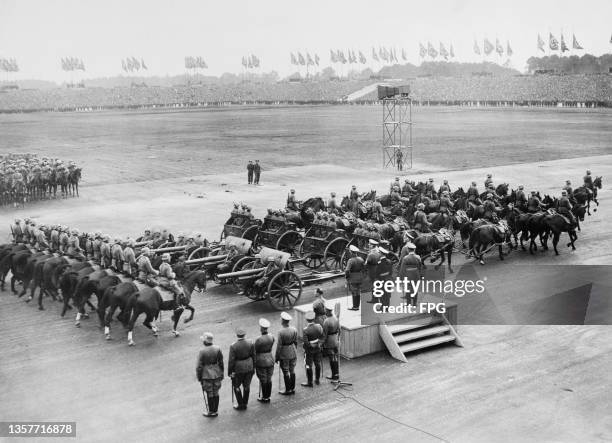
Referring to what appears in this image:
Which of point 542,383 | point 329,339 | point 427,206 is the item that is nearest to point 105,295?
point 329,339

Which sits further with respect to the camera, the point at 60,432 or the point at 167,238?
the point at 167,238

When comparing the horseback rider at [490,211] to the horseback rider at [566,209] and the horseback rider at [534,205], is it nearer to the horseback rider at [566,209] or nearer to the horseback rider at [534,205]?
the horseback rider at [534,205]

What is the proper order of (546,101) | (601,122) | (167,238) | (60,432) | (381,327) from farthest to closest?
(546,101) < (601,122) < (167,238) < (381,327) < (60,432)

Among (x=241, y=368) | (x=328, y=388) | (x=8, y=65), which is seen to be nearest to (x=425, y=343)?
(x=328, y=388)

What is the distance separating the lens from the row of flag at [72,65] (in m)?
128

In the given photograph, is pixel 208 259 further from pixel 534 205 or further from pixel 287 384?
pixel 534 205

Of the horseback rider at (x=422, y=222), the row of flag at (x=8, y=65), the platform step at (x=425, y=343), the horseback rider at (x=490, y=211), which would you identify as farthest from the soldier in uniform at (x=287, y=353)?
the row of flag at (x=8, y=65)

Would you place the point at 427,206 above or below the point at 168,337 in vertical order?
above

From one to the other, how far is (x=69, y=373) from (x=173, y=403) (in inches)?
81.9

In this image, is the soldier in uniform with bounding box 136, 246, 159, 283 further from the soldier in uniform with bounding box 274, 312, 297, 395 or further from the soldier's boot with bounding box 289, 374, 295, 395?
the soldier's boot with bounding box 289, 374, 295, 395

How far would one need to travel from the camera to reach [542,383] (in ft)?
32.9

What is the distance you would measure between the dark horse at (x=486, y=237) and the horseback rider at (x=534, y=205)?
1.71 m

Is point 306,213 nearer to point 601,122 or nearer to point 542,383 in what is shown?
point 542,383

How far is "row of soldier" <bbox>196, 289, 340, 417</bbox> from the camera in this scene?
9.24m
